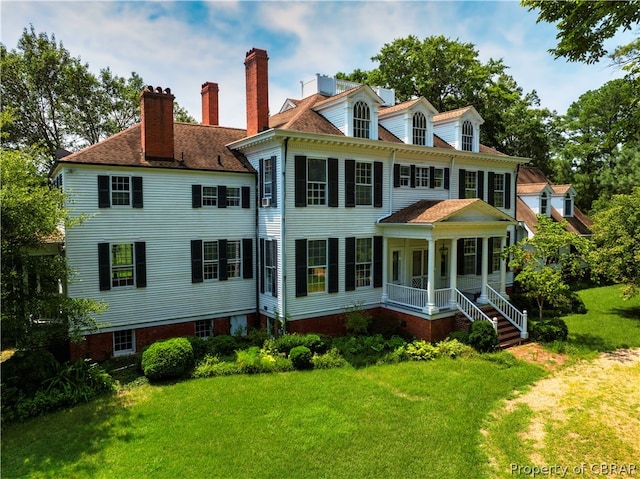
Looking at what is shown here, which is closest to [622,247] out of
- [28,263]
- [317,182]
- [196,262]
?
[317,182]

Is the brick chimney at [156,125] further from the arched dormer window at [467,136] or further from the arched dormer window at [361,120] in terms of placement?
the arched dormer window at [467,136]

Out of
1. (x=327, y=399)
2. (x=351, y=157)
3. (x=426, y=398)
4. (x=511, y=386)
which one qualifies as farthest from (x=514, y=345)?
(x=351, y=157)

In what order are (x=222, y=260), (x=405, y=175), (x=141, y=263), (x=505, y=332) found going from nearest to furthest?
(x=141, y=263), (x=505, y=332), (x=222, y=260), (x=405, y=175)

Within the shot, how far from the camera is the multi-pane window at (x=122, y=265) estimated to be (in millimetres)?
14969

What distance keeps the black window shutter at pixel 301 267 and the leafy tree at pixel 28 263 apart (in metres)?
6.97

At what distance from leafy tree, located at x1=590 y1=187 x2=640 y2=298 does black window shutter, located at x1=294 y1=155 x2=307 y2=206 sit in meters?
14.2

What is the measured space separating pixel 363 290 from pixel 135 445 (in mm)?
10850

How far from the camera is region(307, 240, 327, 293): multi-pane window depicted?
16578 millimetres

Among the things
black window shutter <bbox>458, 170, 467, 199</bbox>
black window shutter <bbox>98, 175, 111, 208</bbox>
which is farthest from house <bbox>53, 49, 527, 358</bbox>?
black window shutter <bbox>458, 170, 467, 199</bbox>

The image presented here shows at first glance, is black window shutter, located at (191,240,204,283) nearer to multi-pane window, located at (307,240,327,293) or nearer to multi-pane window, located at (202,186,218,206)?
multi-pane window, located at (202,186,218,206)

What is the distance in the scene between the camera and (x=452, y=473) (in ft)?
26.8

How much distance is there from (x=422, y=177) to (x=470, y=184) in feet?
10.8

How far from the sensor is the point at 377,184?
17.9 m

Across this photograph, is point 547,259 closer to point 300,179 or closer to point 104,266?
point 300,179
